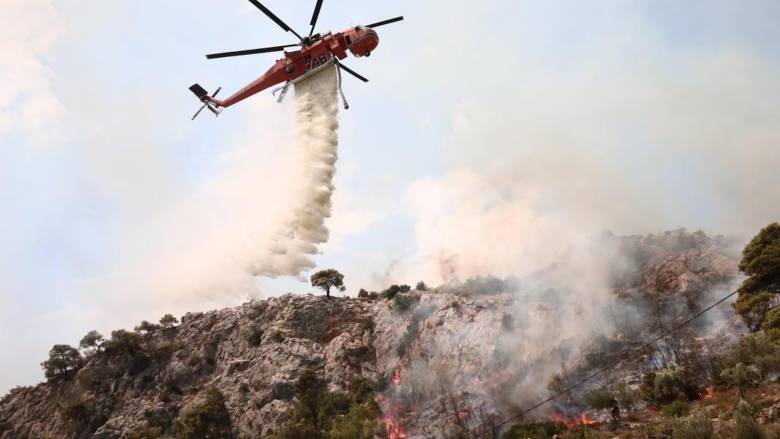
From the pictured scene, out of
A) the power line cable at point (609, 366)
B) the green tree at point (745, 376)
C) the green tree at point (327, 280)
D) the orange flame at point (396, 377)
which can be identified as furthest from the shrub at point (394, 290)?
the green tree at point (745, 376)

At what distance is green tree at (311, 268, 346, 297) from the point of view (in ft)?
296

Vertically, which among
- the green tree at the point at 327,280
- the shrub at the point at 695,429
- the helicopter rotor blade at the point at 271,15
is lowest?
the shrub at the point at 695,429

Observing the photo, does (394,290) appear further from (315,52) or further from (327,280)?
(315,52)

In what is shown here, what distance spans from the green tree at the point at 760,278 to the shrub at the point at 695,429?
21744 mm

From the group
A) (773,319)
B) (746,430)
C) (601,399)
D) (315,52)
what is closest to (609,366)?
(601,399)

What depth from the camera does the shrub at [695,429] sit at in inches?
1112

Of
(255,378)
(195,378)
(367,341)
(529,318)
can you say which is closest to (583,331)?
(529,318)

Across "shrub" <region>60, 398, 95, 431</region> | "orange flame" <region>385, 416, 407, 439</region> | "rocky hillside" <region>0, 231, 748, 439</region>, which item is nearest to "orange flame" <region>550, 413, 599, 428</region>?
"rocky hillside" <region>0, 231, 748, 439</region>

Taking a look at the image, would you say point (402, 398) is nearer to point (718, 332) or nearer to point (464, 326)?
point (464, 326)

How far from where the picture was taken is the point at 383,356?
220ft

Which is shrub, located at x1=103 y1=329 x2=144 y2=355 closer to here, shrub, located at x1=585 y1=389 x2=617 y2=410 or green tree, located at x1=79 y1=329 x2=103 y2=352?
green tree, located at x1=79 y1=329 x2=103 y2=352

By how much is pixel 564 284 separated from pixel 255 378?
44059 mm

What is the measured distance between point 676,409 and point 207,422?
51405 millimetres

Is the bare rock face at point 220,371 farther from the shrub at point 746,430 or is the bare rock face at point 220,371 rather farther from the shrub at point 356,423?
the shrub at point 746,430
